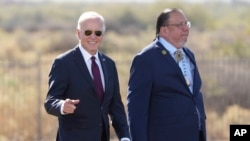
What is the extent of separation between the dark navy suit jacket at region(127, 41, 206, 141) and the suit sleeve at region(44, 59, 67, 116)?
581 mm

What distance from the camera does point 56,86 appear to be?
7.08 metres

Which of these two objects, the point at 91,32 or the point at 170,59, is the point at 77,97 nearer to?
the point at 91,32

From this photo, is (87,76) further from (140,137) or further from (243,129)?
(243,129)

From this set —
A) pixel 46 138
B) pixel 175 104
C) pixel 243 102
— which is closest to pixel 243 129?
pixel 175 104

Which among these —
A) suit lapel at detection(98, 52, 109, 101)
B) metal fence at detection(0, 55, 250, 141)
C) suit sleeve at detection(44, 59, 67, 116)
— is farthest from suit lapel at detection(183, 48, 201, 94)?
metal fence at detection(0, 55, 250, 141)

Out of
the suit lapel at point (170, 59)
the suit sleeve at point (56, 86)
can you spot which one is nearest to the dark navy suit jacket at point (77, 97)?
the suit sleeve at point (56, 86)

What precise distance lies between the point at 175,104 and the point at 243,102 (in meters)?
9.00

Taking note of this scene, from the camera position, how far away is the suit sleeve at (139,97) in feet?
23.3

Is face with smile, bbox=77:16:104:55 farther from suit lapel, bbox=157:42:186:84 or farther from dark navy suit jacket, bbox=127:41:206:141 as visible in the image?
suit lapel, bbox=157:42:186:84

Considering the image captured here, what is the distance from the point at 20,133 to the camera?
14.3 m

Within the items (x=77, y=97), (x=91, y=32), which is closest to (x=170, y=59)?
(x=91, y=32)

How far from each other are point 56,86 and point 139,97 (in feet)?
2.32

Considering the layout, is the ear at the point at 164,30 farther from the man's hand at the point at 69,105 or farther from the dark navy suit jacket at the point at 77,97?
the man's hand at the point at 69,105

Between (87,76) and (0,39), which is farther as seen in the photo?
(0,39)
